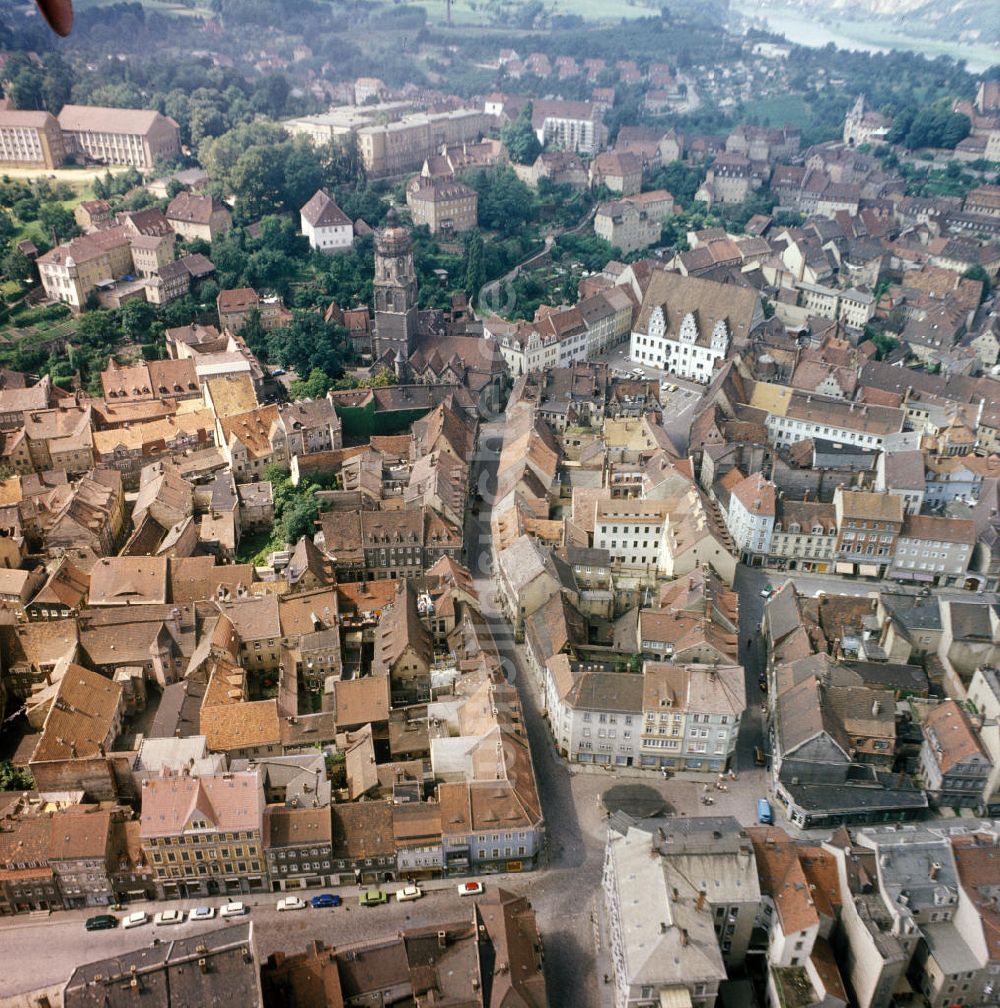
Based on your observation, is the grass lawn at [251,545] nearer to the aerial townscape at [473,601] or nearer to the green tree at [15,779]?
the aerial townscape at [473,601]

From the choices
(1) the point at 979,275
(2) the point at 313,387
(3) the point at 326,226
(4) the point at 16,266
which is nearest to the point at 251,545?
(2) the point at 313,387

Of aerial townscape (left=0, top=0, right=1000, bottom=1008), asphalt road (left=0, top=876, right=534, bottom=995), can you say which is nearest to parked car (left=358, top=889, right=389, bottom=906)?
asphalt road (left=0, top=876, right=534, bottom=995)

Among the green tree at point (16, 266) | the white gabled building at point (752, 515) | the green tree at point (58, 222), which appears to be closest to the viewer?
the white gabled building at point (752, 515)

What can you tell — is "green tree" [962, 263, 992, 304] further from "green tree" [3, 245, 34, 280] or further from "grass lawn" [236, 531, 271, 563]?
"green tree" [3, 245, 34, 280]

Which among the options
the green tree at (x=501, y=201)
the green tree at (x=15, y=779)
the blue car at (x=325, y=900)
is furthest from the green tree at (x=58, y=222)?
the blue car at (x=325, y=900)

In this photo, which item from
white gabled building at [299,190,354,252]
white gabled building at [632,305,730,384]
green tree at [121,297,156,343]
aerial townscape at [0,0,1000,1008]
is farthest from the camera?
white gabled building at [299,190,354,252]

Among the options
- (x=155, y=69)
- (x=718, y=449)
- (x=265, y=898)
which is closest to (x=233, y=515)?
(x=265, y=898)

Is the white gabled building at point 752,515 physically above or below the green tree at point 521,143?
below

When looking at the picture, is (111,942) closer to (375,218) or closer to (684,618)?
(684,618)
